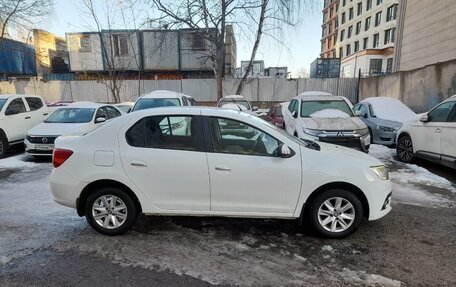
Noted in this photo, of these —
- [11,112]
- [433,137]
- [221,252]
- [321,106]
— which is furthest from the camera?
[11,112]

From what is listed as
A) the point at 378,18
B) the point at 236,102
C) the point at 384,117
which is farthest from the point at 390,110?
the point at 378,18

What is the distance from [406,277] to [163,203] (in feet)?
8.81

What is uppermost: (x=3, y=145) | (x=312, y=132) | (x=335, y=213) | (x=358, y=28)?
(x=358, y=28)

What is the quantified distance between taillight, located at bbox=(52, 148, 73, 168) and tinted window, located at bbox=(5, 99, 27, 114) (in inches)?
266

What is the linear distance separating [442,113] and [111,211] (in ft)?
23.1

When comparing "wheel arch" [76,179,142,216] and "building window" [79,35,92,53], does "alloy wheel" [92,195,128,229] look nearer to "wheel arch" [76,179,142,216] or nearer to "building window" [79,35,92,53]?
"wheel arch" [76,179,142,216]

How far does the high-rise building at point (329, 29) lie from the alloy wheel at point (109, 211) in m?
62.5

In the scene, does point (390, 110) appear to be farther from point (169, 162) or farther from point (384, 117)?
point (169, 162)

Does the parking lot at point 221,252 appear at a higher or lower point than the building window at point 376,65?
lower

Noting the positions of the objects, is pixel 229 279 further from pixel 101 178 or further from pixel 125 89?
pixel 125 89

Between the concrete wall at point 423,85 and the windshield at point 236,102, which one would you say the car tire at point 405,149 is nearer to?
the concrete wall at point 423,85

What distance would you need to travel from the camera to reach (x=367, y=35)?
46.2m

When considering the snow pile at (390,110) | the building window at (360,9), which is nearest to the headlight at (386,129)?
the snow pile at (390,110)

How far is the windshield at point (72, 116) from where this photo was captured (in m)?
9.05
